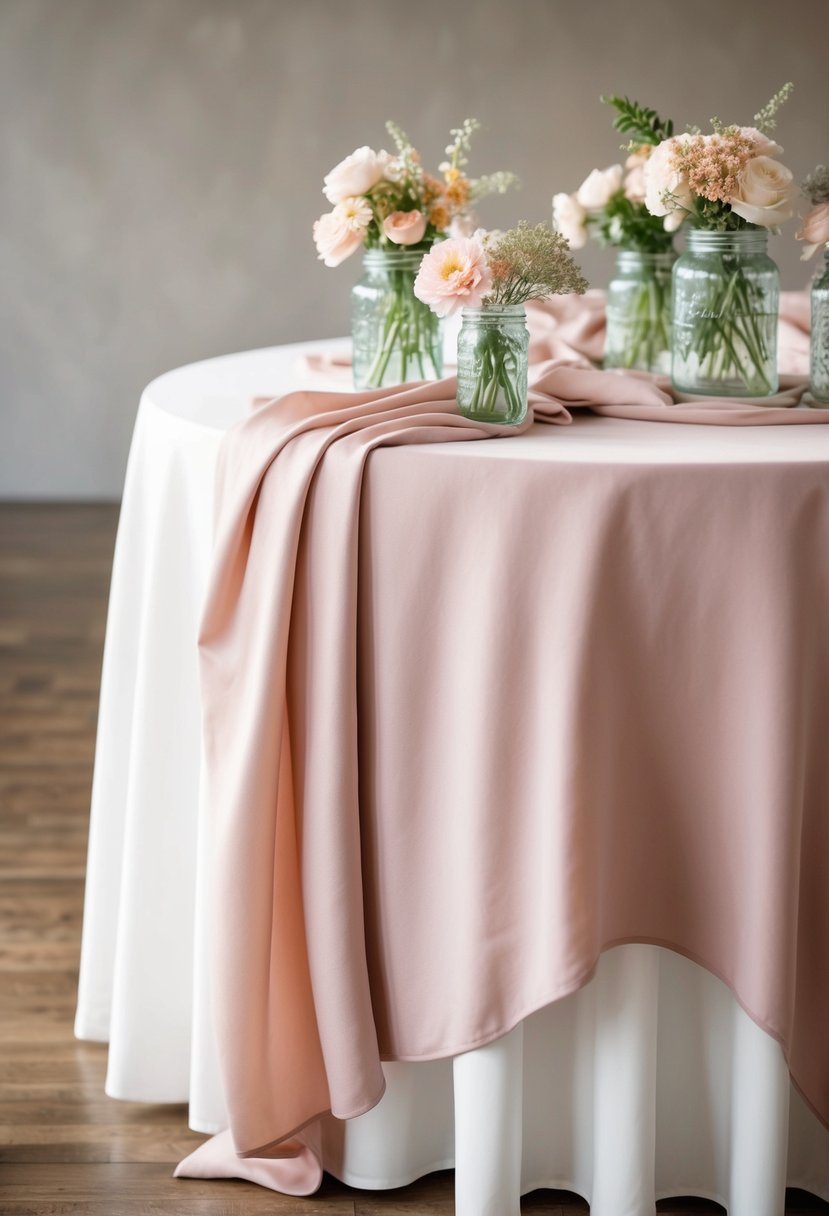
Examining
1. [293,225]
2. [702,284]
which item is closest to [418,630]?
[702,284]

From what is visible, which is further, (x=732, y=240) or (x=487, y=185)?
(x=487, y=185)

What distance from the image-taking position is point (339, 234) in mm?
1889

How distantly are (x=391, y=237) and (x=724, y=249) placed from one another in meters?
0.45

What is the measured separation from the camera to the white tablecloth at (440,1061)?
5.02 feet

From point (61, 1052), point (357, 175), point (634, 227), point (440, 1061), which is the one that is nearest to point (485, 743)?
point (440, 1061)

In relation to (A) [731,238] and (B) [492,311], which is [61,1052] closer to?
(B) [492,311]

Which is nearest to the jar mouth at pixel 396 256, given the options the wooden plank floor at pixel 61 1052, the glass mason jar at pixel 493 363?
the glass mason jar at pixel 493 363

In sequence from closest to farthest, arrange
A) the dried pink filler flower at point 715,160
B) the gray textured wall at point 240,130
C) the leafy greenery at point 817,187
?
the dried pink filler flower at point 715,160 → the leafy greenery at point 817,187 → the gray textured wall at point 240,130

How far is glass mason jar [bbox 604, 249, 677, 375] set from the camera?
2.16 metres

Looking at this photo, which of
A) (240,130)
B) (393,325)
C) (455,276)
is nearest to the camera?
(455,276)

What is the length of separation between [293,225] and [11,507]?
1.60m

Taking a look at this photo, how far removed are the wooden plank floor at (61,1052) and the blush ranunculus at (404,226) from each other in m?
1.25

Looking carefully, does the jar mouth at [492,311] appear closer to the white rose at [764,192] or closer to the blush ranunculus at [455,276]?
the blush ranunculus at [455,276]

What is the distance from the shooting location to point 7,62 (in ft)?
17.2
